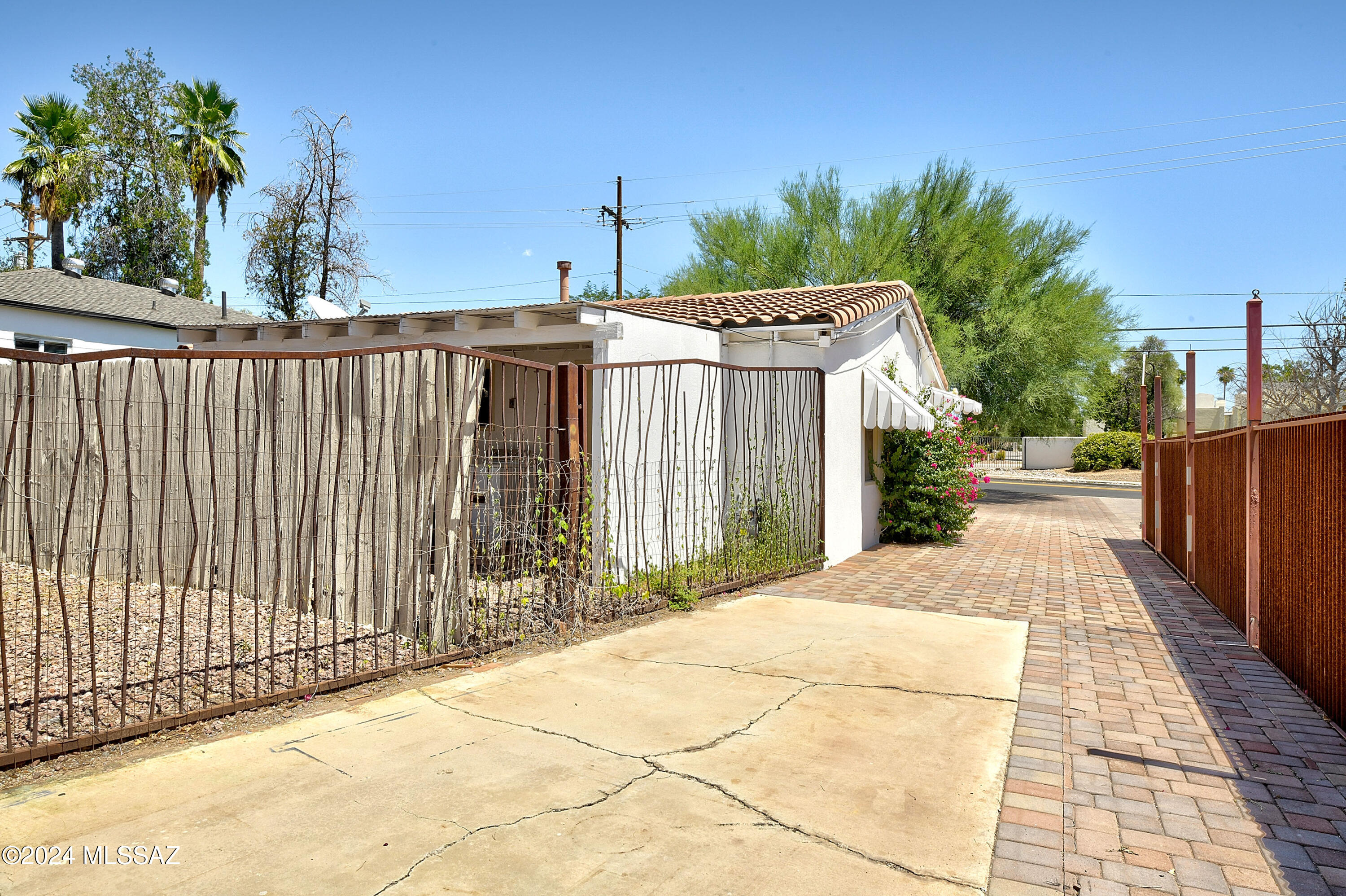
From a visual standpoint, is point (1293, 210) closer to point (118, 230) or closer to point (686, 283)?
point (686, 283)

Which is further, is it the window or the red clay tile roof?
the window

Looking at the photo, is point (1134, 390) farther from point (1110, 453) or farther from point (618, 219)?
point (618, 219)

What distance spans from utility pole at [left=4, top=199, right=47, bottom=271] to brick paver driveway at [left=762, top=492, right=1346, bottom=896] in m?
31.5

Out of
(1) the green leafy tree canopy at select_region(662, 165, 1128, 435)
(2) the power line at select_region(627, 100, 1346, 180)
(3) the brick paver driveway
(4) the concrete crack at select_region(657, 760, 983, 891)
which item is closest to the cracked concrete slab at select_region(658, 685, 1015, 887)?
(4) the concrete crack at select_region(657, 760, 983, 891)

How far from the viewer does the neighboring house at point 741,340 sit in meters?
8.20

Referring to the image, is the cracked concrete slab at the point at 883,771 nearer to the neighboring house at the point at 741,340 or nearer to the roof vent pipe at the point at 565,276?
the neighboring house at the point at 741,340

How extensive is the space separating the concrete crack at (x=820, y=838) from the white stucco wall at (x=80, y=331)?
45.9ft

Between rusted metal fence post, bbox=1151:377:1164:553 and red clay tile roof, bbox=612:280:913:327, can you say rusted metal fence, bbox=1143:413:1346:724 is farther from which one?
red clay tile roof, bbox=612:280:913:327

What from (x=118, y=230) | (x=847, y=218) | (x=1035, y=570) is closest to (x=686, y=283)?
(x=847, y=218)

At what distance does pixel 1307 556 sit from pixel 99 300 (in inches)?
789

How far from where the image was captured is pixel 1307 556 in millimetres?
4750

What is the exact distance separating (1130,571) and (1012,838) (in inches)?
326

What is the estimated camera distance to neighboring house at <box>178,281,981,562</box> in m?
8.20

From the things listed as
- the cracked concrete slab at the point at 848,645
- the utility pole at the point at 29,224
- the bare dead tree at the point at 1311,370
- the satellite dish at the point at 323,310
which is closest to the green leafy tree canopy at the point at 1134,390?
the bare dead tree at the point at 1311,370
